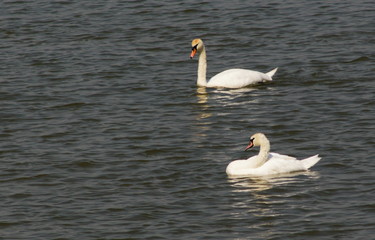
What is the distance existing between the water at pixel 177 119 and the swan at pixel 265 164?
0.23 meters

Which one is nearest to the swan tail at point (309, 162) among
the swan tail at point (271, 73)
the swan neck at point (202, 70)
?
the swan tail at point (271, 73)

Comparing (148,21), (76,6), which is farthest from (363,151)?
(76,6)

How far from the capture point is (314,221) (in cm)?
1524

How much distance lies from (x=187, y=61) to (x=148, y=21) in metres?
3.93

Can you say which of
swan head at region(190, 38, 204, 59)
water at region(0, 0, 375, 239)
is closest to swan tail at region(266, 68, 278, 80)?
water at region(0, 0, 375, 239)

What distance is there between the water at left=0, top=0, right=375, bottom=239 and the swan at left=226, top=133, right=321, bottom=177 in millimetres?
233

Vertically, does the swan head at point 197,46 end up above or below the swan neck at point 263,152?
above

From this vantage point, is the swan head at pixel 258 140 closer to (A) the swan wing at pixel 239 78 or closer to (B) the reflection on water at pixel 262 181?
(B) the reflection on water at pixel 262 181

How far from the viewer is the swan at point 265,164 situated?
57.5 ft

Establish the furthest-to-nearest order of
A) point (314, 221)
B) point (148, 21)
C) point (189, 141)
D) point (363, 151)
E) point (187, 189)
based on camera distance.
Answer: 1. point (148, 21)
2. point (189, 141)
3. point (363, 151)
4. point (187, 189)
5. point (314, 221)

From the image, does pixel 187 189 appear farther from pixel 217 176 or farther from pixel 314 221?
pixel 314 221

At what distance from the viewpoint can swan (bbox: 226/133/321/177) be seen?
1752 cm

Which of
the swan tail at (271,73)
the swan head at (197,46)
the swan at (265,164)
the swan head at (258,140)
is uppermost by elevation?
the swan head at (197,46)

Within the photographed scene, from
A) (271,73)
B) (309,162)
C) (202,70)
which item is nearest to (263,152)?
(309,162)
